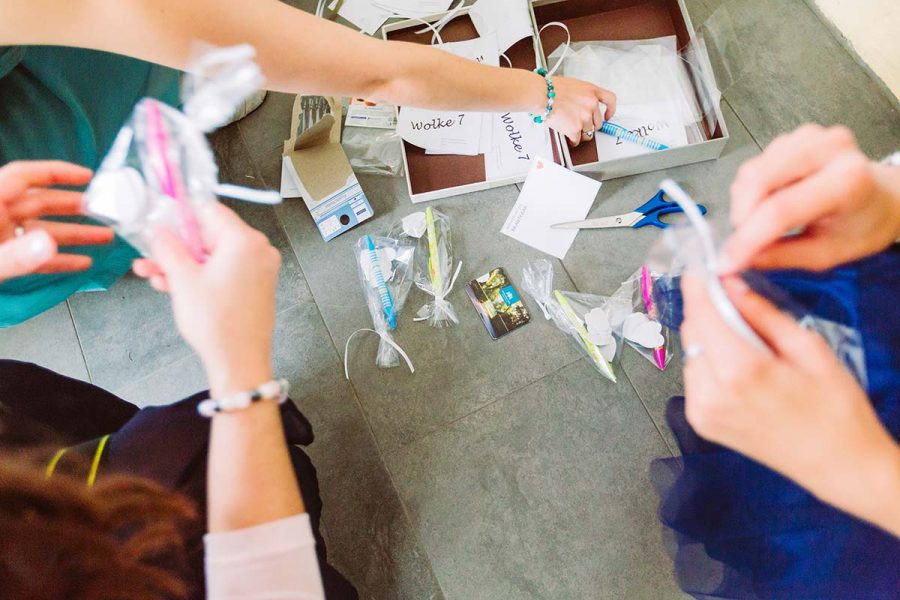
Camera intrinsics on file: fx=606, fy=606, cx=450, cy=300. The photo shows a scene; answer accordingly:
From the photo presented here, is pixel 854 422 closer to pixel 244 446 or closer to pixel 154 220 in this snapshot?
pixel 244 446

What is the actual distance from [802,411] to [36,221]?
77 cm

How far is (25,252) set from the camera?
0.58m

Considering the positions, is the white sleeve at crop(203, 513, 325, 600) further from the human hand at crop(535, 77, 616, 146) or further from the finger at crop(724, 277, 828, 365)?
the human hand at crop(535, 77, 616, 146)

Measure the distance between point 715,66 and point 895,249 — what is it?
0.71m

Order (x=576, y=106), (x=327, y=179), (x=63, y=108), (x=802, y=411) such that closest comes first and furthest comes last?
(x=802, y=411) < (x=63, y=108) < (x=576, y=106) < (x=327, y=179)

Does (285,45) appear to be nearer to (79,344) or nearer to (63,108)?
(63,108)

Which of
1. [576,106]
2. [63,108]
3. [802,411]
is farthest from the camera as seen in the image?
[576,106]

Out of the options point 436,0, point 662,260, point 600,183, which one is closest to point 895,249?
point 662,260

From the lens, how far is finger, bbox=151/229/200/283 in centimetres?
51

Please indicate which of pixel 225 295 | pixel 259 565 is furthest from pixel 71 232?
pixel 259 565

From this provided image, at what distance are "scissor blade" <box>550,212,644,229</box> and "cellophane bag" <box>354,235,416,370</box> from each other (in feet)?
1.01

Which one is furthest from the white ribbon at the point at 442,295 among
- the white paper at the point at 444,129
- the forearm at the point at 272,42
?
Answer: the forearm at the point at 272,42

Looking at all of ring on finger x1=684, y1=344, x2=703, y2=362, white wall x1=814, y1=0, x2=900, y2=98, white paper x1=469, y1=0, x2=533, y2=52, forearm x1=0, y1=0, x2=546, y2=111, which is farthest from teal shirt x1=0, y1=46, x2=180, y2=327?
white wall x1=814, y1=0, x2=900, y2=98

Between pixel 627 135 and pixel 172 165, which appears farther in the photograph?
pixel 627 135
